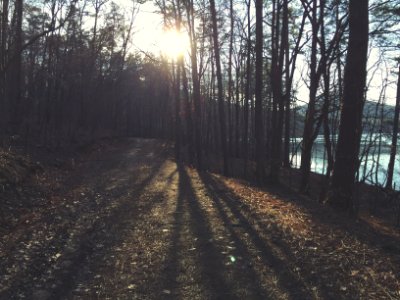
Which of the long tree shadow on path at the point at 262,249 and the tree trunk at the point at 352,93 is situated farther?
the tree trunk at the point at 352,93

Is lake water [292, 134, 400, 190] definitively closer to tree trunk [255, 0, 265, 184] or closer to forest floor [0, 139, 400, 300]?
tree trunk [255, 0, 265, 184]

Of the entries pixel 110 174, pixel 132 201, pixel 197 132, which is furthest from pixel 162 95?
pixel 132 201

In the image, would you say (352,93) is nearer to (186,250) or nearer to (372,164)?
(186,250)

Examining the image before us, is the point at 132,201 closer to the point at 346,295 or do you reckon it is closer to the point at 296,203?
the point at 296,203

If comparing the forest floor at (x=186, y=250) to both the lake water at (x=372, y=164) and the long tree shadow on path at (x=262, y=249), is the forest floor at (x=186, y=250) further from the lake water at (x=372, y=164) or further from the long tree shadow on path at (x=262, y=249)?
the lake water at (x=372, y=164)

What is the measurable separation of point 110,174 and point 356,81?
11.2 metres

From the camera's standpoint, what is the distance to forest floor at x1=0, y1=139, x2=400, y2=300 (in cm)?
522

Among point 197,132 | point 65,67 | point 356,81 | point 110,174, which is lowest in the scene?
point 110,174

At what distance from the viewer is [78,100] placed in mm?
47406

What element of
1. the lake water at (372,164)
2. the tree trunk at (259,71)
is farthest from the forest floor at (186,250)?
the lake water at (372,164)

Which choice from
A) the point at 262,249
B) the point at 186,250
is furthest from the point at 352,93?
the point at 186,250

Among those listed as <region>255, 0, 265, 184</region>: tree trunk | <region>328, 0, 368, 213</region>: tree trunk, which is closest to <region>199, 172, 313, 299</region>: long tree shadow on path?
<region>328, 0, 368, 213</region>: tree trunk

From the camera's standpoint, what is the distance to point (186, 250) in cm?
682

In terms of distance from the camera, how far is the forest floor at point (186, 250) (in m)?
5.22
